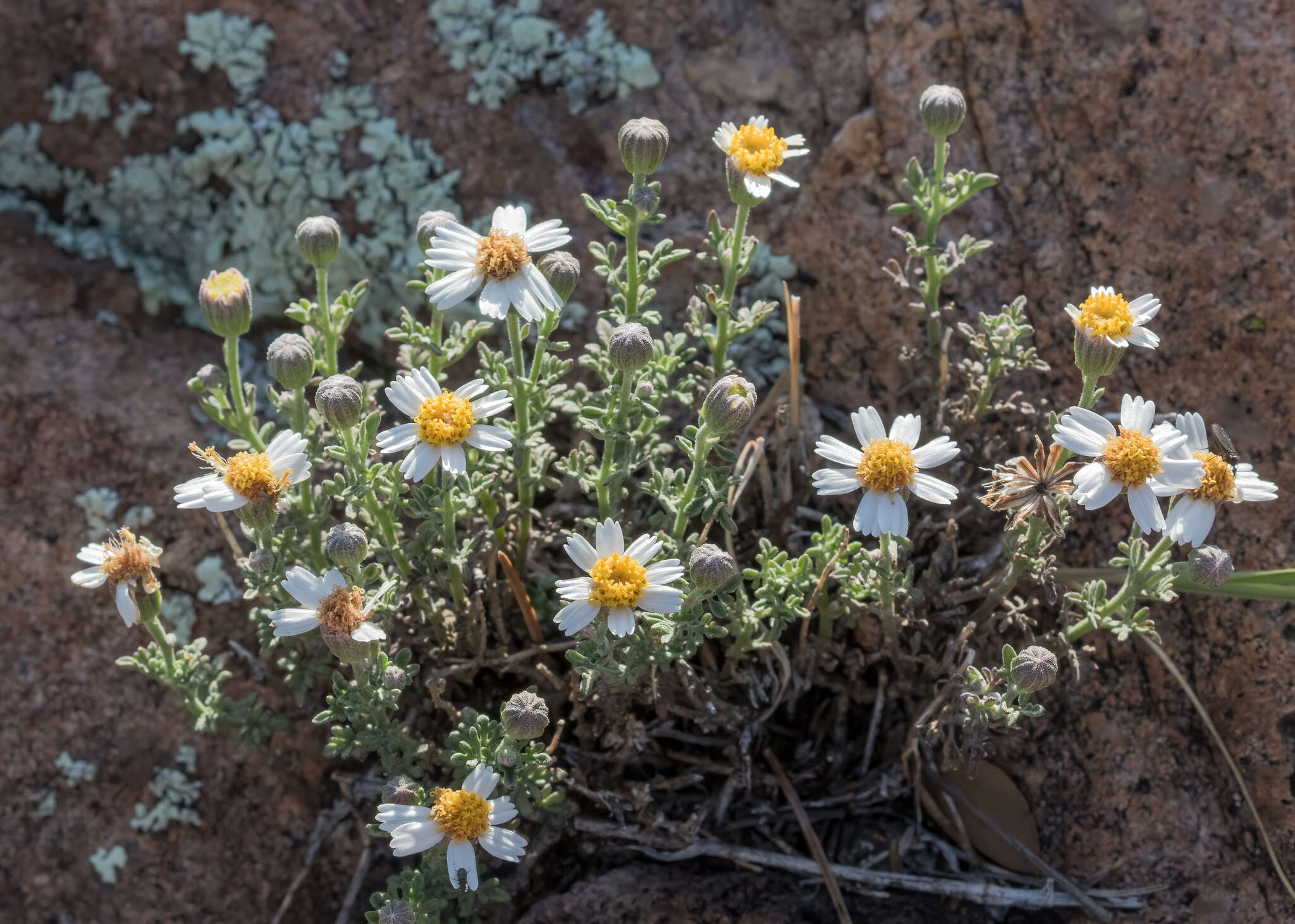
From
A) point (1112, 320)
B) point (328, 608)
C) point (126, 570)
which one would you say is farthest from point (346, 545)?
point (1112, 320)

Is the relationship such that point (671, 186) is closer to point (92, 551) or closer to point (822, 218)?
point (822, 218)

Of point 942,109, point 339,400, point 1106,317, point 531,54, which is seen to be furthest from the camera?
point 531,54

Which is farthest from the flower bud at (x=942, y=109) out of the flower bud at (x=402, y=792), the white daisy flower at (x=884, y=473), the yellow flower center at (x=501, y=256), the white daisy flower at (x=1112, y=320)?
the flower bud at (x=402, y=792)

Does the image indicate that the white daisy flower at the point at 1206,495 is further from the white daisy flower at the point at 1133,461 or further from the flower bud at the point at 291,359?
the flower bud at the point at 291,359

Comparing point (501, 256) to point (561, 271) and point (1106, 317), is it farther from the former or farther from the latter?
point (1106, 317)

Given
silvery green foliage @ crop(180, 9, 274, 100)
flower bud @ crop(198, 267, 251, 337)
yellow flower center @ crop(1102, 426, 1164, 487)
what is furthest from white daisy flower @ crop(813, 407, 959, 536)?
silvery green foliage @ crop(180, 9, 274, 100)

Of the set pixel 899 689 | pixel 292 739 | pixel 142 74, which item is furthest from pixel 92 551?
pixel 899 689
